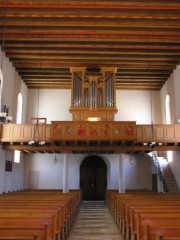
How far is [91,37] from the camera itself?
1379 cm

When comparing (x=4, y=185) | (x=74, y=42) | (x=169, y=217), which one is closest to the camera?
(x=169, y=217)

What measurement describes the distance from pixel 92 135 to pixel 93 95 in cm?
333

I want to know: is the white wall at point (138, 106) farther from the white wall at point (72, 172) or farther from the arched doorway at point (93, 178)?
the arched doorway at point (93, 178)

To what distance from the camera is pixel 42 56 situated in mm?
16172

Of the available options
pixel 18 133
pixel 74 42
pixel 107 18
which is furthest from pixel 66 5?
pixel 18 133

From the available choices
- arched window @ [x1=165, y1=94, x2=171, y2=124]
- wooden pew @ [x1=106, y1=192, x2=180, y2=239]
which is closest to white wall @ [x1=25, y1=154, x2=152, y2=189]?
arched window @ [x1=165, y1=94, x2=171, y2=124]

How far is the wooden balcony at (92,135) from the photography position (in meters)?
14.6

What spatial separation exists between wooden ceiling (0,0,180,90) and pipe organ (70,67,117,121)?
82 centimetres

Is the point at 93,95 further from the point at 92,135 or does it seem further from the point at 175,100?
the point at 175,100

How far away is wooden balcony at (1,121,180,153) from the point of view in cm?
1460

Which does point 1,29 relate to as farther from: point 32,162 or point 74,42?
point 32,162

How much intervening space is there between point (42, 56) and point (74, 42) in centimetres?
267

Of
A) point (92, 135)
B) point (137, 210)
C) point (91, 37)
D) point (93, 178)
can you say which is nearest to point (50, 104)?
point (93, 178)

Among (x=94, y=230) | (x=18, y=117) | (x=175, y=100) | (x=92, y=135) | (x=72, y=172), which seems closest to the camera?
(x=94, y=230)
